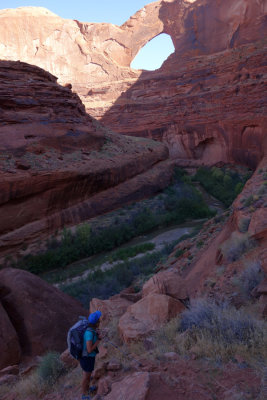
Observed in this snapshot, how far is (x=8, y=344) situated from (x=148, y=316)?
3172mm

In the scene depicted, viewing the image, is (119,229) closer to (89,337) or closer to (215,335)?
(89,337)

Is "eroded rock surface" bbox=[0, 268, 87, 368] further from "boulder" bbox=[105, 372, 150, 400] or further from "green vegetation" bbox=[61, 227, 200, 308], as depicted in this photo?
"boulder" bbox=[105, 372, 150, 400]

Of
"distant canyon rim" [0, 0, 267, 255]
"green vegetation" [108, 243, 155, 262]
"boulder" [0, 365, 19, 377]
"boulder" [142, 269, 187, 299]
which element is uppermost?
"distant canyon rim" [0, 0, 267, 255]

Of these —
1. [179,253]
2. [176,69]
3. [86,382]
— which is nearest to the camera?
[86,382]

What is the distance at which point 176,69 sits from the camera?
34.4m

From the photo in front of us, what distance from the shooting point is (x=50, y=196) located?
543 inches

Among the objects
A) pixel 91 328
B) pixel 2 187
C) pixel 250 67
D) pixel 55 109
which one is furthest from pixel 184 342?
pixel 250 67

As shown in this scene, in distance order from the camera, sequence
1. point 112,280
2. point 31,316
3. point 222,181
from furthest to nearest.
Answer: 1. point 222,181
2. point 112,280
3. point 31,316

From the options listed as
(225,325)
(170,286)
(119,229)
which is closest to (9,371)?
(170,286)

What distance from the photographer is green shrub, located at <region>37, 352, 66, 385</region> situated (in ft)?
13.8

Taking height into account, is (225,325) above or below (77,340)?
above

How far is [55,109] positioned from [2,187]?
238 inches

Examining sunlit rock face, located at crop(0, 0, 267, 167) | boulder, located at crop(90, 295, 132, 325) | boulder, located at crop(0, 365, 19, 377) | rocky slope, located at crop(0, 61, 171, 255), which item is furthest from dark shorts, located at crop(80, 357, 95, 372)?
sunlit rock face, located at crop(0, 0, 267, 167)

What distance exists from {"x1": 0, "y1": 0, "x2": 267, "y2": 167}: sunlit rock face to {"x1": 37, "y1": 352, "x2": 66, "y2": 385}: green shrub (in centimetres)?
2334
